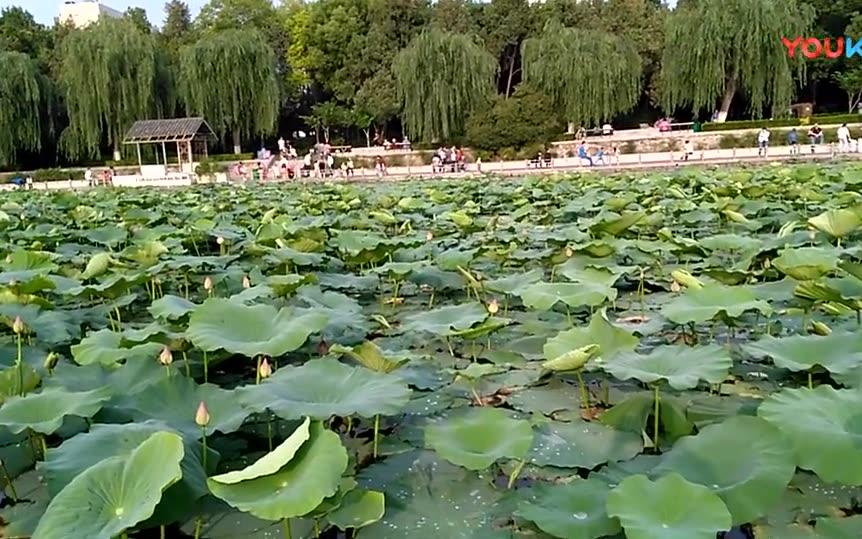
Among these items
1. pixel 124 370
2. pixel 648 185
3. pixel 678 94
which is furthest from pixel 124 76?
pixel 124 370

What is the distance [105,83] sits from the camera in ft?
58.7

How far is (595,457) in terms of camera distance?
1251 millimetres

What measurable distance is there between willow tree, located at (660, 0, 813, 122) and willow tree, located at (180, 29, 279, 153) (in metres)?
9.45

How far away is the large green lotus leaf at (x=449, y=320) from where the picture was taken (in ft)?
5.62

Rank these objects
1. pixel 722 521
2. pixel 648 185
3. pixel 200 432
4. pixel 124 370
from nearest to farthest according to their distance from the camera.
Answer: pixel 722 521 → pixel 200 432 → pixel 124 370 → pixel 648 185

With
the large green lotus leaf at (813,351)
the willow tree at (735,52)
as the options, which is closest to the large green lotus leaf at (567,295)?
the large green lotus leaf at (813,351)

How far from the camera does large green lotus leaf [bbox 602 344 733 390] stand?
1.27 meters

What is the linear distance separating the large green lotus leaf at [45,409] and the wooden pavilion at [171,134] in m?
16.8

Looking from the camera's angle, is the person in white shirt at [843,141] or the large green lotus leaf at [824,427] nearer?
the large green lotus leaf at [824,427]

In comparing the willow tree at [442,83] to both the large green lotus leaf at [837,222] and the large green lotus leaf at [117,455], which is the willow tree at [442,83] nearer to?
the large green lotus leaf at [837,222]

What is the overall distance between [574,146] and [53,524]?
1811cm

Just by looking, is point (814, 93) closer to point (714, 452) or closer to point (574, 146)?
point (574, 146)

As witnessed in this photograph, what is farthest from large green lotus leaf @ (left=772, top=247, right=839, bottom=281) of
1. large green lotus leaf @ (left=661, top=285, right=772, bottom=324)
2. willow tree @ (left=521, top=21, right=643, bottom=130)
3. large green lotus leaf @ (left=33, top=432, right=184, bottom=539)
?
willow tree @ (left=521, top=21, right=643, bottom=130)

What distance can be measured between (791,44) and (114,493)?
18.3 m
